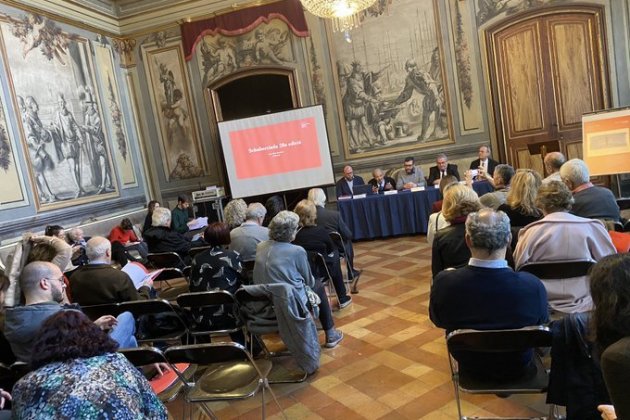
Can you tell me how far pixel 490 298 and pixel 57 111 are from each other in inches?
314

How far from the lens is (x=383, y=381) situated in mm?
3045

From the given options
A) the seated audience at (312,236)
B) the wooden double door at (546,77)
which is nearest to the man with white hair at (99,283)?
the seated audience at (312,236)

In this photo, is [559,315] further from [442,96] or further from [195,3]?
[195,3]

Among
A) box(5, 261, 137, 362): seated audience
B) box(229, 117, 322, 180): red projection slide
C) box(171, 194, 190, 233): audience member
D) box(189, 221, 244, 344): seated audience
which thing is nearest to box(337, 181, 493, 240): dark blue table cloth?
box(229, 117, 322, 180): red projection slide

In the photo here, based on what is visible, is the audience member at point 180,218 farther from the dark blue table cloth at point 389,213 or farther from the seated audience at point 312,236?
the seated audience at point 312,236

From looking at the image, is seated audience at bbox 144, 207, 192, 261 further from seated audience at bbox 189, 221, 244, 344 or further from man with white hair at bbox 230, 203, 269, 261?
seated audience at bbox 189, 221, 244, 344

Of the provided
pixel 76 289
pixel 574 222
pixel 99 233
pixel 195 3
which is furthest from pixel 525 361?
pixel 195 3

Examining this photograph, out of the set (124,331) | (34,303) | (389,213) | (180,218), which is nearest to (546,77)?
(389,213)

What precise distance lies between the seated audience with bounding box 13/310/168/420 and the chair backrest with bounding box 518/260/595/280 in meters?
2.08

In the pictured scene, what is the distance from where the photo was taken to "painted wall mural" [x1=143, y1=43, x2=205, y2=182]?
9672mm

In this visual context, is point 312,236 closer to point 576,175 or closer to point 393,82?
point 576,175

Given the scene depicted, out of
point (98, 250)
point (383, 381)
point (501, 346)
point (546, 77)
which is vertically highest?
point (546, 77)

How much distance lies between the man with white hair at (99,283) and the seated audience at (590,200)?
335 cm

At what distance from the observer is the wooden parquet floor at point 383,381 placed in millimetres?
2635
